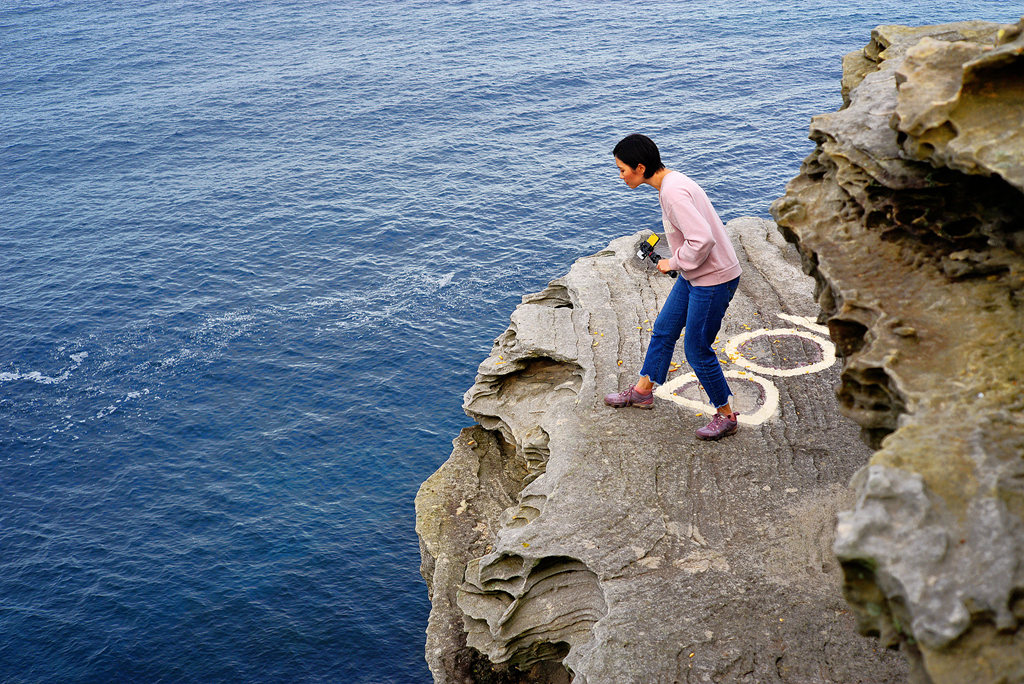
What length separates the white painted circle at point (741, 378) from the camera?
14.6 meters

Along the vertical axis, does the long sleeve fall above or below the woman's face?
below

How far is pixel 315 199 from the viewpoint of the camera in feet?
162

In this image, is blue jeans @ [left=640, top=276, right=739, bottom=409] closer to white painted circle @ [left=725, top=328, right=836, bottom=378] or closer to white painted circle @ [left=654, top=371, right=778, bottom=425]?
white painted circle @ [left=654, top=371, right=778, bottom=425]

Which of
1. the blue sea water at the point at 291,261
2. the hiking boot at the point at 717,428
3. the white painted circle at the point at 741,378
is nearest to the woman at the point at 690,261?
the hiking boot at the point at 717,428

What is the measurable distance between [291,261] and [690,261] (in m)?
34.6

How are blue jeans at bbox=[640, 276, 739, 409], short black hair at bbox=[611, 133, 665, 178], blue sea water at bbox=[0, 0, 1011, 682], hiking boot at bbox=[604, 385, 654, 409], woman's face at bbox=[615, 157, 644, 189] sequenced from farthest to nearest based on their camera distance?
blue sea water at bbox=[0, 0, 1011, 682] < hiking boot at bbox=[604, 385, 654, 409] < blue jeans at bbox=[640, 276, 739, 409] < woman's face at bbox=[615, 157, 644, 189] < short black hair at bbox=[611, 133, 665, 178]

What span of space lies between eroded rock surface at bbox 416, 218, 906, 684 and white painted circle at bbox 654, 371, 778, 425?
43 mm

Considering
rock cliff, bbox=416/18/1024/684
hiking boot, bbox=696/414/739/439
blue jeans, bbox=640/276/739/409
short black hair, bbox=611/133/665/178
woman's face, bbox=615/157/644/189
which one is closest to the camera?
rock cliff, bbox=416/18/1024/684

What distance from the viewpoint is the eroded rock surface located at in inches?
418

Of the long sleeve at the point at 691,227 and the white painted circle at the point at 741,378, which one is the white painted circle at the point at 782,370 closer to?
the white painted circle at the point at 741,378

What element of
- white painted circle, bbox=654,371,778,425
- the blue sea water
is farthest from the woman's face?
the blue sea water

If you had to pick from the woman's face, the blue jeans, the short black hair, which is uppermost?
the short black hair

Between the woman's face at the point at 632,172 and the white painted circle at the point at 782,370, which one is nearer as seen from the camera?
the woman's face at the point at 632,172

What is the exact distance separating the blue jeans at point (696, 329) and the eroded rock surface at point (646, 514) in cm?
135
